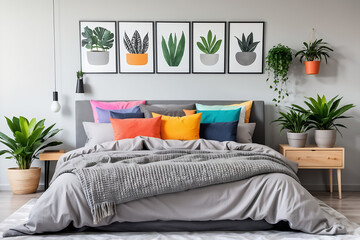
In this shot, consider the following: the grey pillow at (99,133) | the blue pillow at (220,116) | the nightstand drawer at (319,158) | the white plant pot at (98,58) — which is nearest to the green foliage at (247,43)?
the blue pillow at (220,116)

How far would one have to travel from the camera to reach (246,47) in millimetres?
4980

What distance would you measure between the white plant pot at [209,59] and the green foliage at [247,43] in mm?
325

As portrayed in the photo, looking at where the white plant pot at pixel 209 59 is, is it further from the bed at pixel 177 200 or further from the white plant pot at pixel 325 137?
the bed at pixel 177 200

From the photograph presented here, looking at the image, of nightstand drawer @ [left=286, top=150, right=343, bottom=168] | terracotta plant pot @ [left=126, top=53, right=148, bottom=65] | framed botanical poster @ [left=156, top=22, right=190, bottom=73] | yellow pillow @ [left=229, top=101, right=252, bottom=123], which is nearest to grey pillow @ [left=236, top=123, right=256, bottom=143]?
yellow pillow @ [left=229, top=101, right=252, bottom=123]

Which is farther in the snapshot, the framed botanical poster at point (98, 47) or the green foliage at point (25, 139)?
the framed botanical poster at point (98, 47)

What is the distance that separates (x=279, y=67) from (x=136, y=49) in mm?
1747

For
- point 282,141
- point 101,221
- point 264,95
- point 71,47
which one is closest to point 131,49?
point 71,47

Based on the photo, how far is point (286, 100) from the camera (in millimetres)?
5016

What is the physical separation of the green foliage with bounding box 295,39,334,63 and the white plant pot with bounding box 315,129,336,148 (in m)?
0.92

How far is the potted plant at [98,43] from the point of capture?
4.93 meters

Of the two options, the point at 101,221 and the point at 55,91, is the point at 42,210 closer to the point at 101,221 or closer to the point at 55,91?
the point at 101,221

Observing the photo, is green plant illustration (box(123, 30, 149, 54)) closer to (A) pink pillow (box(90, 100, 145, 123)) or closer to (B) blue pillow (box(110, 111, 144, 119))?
(A) pink pillow (box(90, 100, 145, 123))

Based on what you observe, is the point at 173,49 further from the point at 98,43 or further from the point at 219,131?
the point at 219,131

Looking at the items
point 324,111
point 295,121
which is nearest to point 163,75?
point 295,121
